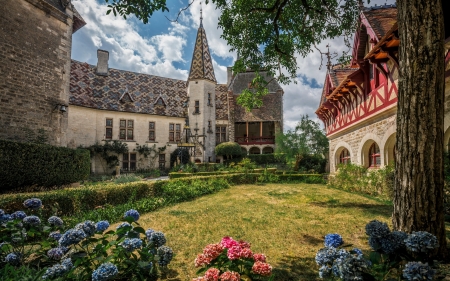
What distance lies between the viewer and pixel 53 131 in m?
10.7

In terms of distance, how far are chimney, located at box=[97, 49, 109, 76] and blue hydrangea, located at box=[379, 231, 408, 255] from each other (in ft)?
86.8

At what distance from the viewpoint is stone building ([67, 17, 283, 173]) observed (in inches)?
807

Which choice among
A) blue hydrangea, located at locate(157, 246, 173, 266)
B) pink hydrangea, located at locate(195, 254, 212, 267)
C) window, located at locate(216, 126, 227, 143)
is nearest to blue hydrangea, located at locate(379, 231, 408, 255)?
pink hydrangea, located at locate(195, 254, 212, 267)

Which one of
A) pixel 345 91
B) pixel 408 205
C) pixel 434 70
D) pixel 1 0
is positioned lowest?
pixel 408 205

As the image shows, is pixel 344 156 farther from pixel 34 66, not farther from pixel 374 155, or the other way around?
pixel 34 66

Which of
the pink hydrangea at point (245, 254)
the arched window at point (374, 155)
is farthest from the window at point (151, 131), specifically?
the pink hydrangea at point (245, 254)

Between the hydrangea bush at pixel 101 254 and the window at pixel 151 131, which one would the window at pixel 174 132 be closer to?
the window at pixel 151 131

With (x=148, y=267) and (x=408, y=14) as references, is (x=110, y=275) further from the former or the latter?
(x=408, y=14)

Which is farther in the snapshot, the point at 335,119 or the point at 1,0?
the point at 335,119

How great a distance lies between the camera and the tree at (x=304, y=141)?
20.8 metres

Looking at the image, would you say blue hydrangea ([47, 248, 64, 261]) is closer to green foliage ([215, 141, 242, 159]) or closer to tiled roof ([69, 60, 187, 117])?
tiled roof ([69, 60, 187, 117])

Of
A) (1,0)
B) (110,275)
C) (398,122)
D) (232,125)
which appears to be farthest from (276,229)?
(232,125)

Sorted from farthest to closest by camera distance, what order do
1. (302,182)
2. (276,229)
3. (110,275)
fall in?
1. (302,182)
2. (276,229)
3. (110,275)

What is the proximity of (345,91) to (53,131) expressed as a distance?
47.3 feet
